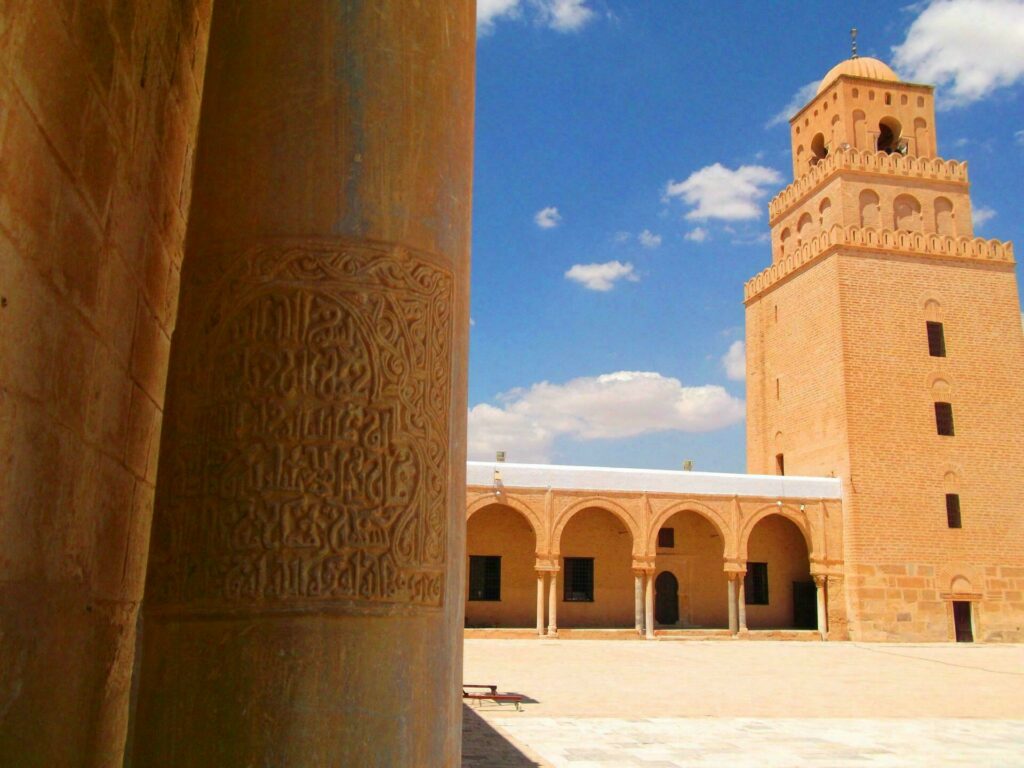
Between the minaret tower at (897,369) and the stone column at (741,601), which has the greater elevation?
the minaret tower at (897,369)

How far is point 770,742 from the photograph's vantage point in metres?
7.86

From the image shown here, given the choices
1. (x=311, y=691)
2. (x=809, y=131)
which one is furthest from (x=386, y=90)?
(x=809, y=131)

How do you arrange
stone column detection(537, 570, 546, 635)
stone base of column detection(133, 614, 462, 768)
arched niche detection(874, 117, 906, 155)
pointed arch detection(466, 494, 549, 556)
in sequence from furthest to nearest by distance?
1. arched niche detection(874, 117, 906, 155)
2. pointed arch detection(466, 494, 549, 556)
3. stone column detection(537, 570, 546, 635)
4. stone base of column detection(133, 614, 462, 768)

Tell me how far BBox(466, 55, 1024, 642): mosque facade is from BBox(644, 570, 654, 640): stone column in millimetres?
65

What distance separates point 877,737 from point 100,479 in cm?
796

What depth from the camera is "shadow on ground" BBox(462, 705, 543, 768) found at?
6375 millimetres

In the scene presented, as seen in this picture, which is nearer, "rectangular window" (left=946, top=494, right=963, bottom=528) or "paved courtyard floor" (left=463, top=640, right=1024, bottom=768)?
"paved courtyard floor" (left=463, top=640, right=1024, bottom=768)

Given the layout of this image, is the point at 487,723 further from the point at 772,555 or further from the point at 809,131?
the point at 809,131

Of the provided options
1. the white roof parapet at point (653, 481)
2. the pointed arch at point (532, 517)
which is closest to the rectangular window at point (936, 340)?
the white roof parapet at point (653, 481)

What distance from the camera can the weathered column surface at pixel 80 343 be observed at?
1773 millimetres

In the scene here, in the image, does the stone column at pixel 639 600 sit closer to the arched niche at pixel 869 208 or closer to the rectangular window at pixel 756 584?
the rectangular window at pixel 756 584

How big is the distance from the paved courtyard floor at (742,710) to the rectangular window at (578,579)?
5159 mm

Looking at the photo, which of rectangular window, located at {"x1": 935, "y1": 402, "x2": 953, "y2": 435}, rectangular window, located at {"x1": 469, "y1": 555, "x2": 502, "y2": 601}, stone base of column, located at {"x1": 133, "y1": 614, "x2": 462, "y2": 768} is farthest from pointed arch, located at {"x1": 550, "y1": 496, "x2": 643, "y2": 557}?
stone base of column, located at {"x1": 133, "y1": 614, "x2": 462, "y2": 768}

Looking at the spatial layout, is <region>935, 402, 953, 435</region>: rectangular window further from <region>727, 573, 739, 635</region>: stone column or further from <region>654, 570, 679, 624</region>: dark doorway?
<region>654, 570, 679, 624</region>: dark doorway
